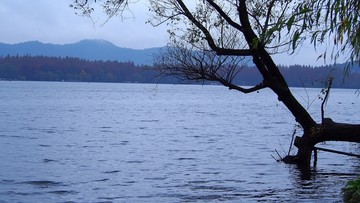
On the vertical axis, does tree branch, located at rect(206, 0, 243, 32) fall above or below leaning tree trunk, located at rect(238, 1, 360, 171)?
above

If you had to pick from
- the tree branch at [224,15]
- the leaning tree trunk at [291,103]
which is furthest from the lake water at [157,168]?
the tree branch at [224,15]

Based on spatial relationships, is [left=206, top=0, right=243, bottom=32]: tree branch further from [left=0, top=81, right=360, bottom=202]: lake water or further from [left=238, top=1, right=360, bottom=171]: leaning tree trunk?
[left=0, top=81, right=360, bottom=202]: lake water

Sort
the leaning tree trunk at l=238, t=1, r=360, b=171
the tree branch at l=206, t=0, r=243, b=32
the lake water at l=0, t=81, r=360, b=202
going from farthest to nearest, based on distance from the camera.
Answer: the lake water at l=0, t=81, r=360, b=202 → the leaning tree trunk at l=238, t=1, r=360, b=171 → the tree branch at l=206, t=0, r=243, b=32

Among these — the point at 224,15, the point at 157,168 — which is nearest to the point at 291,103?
the point at 224,15

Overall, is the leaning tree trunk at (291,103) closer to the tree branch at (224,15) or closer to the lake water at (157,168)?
the tree branch at (224,15)

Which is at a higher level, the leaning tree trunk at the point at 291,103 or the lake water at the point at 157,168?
the leaning tree trunk at the point at 291,103

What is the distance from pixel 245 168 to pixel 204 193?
7.25 m

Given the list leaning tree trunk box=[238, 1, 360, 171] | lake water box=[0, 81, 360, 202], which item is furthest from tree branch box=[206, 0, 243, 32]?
lake water box=[0, 81, 360, 202]

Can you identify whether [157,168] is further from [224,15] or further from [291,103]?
[224,15]

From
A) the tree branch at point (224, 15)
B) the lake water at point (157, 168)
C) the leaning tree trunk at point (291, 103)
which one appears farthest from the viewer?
the lake water at point (157, 168)

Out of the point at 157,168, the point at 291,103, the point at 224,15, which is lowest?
the point at 157,168

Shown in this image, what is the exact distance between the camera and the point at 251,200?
56.3ft

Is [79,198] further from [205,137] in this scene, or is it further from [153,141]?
[205,137]

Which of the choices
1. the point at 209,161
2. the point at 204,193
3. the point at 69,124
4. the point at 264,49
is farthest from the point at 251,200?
the point at 69,124
